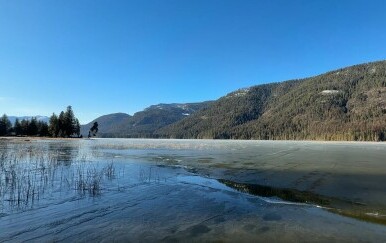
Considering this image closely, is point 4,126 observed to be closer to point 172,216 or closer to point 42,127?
point 42,127

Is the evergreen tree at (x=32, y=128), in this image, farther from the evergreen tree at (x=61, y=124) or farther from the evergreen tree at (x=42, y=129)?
the evergreen tree at (x=61, y=124)

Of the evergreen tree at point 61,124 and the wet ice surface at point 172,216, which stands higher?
the evergreen tree at point 61,124

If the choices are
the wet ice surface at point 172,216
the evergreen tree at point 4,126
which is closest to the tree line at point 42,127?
the evergreen tree at point 4,126

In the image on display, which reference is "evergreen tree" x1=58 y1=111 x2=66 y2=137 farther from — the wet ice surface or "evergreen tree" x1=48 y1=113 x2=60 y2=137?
the wet ice surface

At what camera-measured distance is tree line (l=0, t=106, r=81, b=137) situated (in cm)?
15088

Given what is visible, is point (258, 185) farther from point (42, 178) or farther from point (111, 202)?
point (42, 178)

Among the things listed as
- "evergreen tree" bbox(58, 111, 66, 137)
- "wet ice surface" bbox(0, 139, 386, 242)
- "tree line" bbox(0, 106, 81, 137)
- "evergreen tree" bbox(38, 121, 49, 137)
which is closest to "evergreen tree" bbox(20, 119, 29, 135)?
"tree line" bbox(0, 106, 81, 137)

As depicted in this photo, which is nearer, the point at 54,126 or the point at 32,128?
the point at 54,126

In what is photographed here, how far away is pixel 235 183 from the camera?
24.8 m

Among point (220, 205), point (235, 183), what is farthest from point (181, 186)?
point (220, 205)

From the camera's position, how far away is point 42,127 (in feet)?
513

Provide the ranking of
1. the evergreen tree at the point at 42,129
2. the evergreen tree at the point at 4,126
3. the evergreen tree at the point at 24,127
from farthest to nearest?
1. the evergreen tree at the point at 42,129
2. the evergreen tree at the point at 24,127
3. the evergreen tree at the point at 4,126

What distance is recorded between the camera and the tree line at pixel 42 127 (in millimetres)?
150875

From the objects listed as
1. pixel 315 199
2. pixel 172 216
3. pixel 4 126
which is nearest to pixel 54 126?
pixel 4 126
